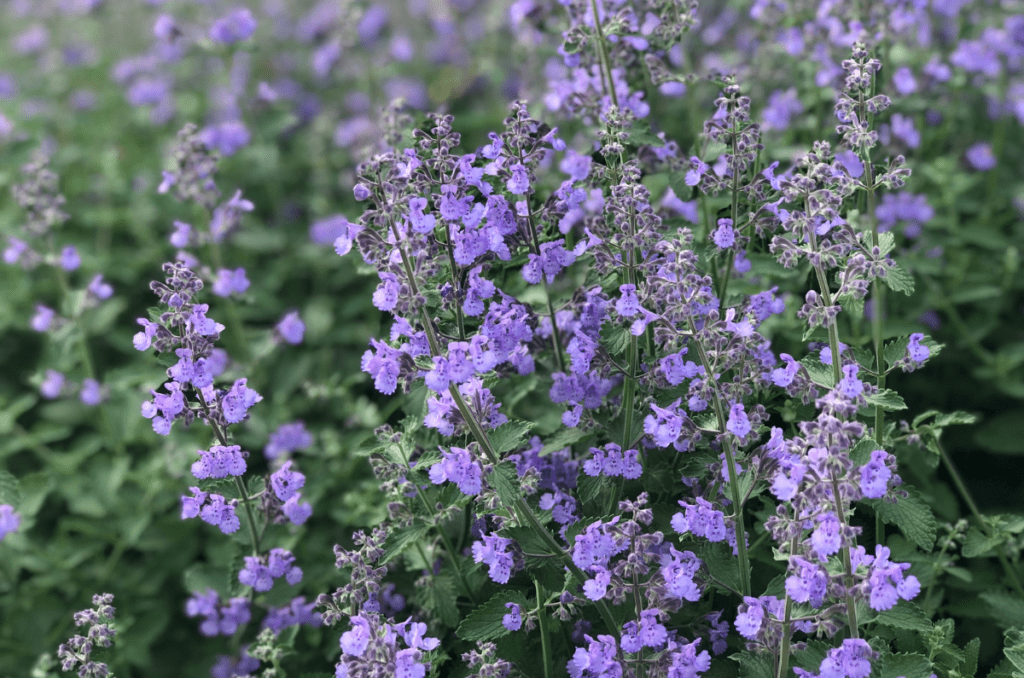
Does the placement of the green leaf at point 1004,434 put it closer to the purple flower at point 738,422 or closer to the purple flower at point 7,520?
the purple flower at point 738,422

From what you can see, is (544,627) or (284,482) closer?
(544,627)

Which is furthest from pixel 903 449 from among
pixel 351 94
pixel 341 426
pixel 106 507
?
pixel 351 94

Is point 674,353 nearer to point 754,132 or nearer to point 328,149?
point 754,132

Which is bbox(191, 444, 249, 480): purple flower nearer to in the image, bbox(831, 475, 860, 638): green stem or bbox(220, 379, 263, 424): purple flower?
bbox(220, 379, 263, 424): purple flower

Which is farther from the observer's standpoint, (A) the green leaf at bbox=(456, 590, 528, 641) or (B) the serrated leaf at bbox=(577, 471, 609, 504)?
(B) the serrated leaf at bbox=(577, 471, 609, 504)

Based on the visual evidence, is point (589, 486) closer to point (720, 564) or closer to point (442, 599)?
point (720, 564)

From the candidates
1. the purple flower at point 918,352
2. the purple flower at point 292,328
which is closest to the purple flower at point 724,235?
the purple flower at point 918,352

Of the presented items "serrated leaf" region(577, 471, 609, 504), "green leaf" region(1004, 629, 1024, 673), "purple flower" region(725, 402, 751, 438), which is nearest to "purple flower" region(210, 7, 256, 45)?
"serrated leaf" region(577, 471, 609, 504)

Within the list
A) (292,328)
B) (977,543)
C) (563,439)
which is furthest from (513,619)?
(292,328)
